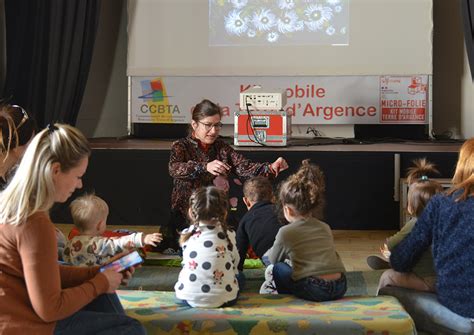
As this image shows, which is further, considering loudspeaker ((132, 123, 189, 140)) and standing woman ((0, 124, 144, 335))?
loudspeaker ((132, 123, 189, 140))

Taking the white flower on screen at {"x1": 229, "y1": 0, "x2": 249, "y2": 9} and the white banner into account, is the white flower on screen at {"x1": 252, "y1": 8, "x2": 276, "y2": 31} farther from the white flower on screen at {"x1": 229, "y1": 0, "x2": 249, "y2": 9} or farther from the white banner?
the white banner

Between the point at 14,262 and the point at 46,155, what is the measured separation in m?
0.29

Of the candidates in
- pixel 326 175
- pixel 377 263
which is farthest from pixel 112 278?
pixel 326 175

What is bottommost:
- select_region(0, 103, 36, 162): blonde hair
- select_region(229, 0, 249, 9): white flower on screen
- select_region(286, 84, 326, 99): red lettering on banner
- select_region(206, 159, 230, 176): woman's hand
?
select_region(206, 159, 230, 176): woman's hand

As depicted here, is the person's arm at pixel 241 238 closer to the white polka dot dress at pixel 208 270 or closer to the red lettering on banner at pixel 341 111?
the white polka dot dress at pixel 208 270

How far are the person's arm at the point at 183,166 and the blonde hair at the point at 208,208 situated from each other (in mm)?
1276

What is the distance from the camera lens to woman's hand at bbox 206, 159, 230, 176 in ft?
13.8

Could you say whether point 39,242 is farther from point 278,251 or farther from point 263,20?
point 263,20

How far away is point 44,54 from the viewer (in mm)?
6012

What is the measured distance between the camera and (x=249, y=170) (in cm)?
446

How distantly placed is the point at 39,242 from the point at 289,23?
175 inches

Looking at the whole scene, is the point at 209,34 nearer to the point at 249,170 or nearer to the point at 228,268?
the point at 249,170

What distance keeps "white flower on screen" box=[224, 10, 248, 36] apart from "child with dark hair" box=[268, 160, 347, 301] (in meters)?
3.24

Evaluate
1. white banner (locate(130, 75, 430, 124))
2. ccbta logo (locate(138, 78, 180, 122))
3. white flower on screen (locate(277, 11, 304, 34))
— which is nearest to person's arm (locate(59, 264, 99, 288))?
white banner (locate(130, 75, 430, 124))
